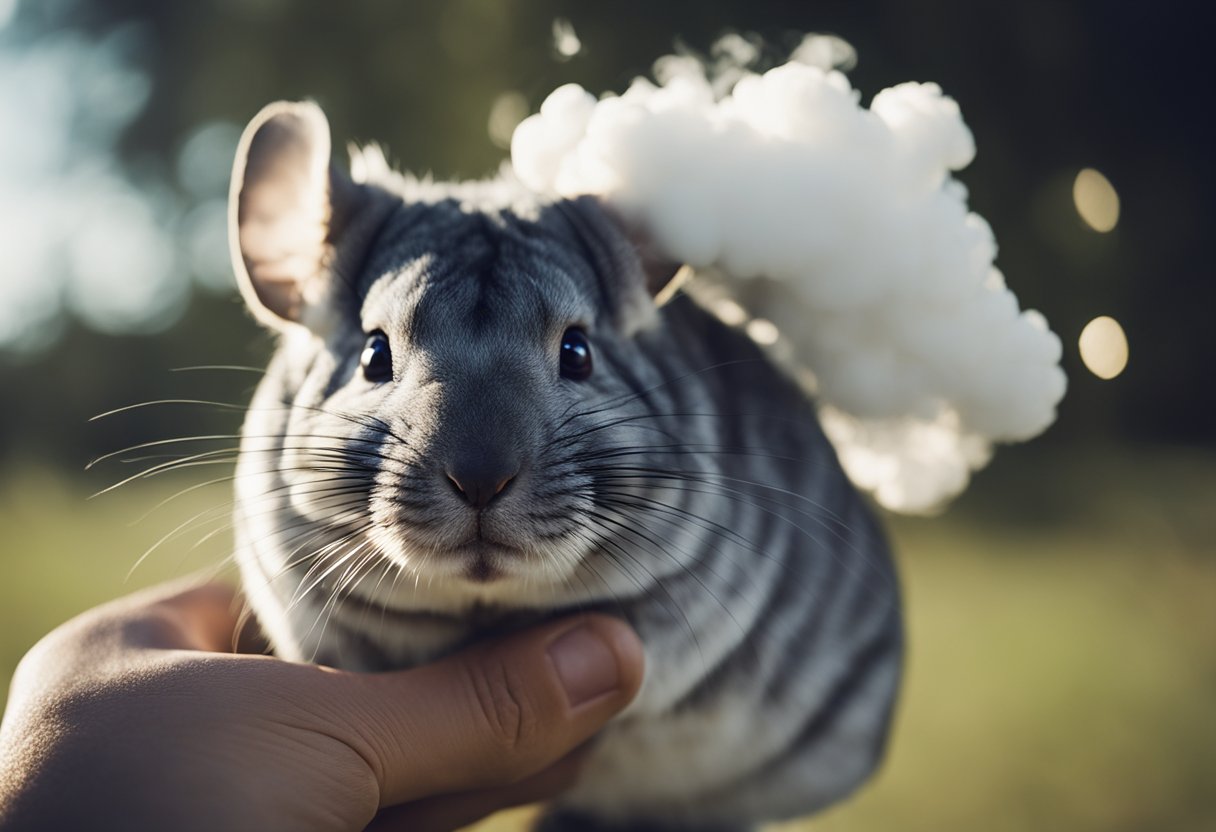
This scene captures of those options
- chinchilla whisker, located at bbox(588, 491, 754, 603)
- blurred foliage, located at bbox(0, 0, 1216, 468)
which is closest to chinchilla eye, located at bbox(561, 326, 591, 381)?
chinchilla whisker, located at bbox(588, 491, 754, 603)

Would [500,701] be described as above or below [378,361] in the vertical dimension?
below

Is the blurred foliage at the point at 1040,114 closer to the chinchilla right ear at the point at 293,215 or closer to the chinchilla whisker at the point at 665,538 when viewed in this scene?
the chinchilla right ear at the point at 293,215

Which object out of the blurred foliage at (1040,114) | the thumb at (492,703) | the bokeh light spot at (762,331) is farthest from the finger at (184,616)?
the blurred foliage at (1040,114)

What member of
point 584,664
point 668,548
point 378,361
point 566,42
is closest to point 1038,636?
point 668,548

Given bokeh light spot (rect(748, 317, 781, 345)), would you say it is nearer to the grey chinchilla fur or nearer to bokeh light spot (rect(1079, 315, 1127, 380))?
the grey chinchilla fur

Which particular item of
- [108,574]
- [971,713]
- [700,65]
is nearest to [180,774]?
[700,65]

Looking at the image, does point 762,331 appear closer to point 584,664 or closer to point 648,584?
point 648,584

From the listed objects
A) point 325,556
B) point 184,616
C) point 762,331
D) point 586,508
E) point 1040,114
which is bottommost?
point 184,616
